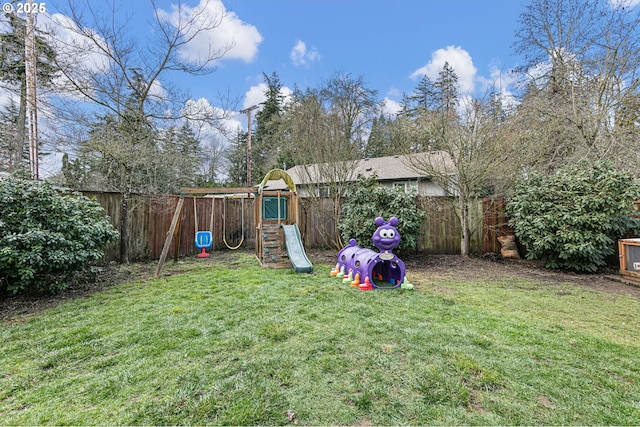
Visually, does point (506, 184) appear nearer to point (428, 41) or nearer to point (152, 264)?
point (428, 41)

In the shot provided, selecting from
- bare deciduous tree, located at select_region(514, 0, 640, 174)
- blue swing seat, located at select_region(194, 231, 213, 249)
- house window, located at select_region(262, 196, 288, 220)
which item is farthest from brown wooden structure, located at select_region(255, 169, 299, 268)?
bare deciduous tree, located at select_region(514, 0, 640, 174)

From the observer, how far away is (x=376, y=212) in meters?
7.04

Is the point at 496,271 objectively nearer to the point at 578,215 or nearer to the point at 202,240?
the point at 578,215

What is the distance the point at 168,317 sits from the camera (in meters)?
3.31

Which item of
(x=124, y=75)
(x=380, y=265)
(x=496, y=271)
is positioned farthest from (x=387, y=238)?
(x=124, y=75)

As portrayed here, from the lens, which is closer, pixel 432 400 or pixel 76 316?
pixel 432 400

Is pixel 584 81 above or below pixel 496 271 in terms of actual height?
above

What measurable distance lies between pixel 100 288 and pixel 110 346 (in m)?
2.60

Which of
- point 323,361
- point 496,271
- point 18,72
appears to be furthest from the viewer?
point 18,72

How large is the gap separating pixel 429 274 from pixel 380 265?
1.25 meters

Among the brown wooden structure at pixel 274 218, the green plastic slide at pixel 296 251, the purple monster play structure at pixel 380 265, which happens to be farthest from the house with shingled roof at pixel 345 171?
the purple monster play structure at pixel 380 265

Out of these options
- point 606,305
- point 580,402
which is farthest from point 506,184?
point 580,402

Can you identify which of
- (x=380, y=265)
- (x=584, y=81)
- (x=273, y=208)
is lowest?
(x=380, y=265)

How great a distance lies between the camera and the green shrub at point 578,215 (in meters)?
5.46
